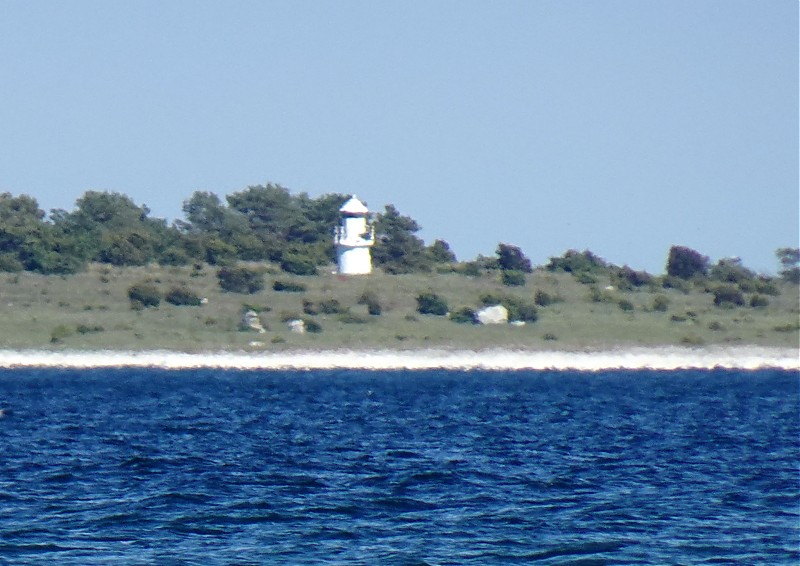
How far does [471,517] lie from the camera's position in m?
20.1

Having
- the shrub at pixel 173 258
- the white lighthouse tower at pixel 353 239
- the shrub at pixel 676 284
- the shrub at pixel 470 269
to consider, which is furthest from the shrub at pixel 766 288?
the shrub at pixel 173 258

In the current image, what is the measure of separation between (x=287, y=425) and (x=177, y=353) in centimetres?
3485

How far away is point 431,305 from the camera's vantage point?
82.2 m

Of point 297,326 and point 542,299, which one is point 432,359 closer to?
point 297,326

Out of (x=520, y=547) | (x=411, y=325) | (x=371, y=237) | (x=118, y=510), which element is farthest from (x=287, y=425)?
(x=371, y=237)

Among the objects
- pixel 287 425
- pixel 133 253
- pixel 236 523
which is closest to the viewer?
pixel 236 523

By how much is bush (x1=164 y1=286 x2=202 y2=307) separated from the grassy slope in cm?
92

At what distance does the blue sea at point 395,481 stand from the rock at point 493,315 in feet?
102

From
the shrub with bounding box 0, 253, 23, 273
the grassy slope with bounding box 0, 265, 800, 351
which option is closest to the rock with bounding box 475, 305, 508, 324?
the grassy slope with bounding box 0, 265, 800, 351

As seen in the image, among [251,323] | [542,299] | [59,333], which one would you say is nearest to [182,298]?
[251,323]

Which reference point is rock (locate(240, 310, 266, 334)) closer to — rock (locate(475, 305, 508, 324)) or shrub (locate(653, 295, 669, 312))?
rock (locate(475, 305, 508, 324))

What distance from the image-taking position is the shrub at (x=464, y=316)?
79062 millimetres

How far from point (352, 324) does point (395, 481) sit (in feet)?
177

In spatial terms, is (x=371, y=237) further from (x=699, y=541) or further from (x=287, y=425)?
(x=699, y=541)
